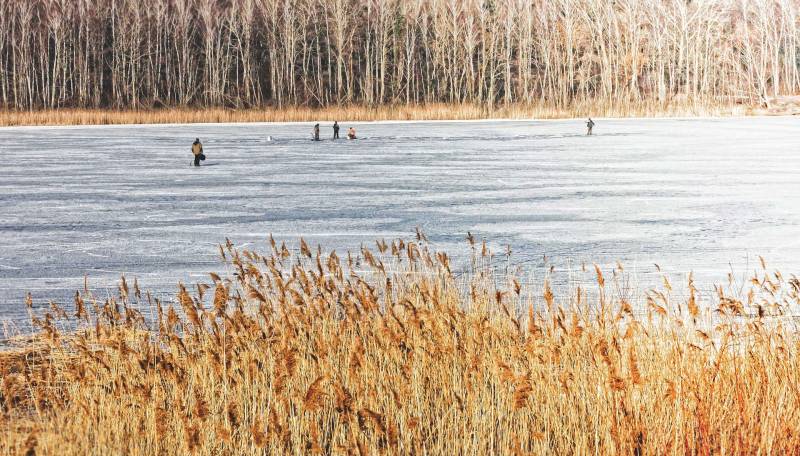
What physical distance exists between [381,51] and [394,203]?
1818 inches

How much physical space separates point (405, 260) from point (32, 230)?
4.52m

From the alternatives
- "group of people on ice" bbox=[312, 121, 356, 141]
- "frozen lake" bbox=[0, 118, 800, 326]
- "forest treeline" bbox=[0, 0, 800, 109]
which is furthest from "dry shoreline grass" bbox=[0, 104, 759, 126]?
"frozen lake" bbox=[0, 118, 800, 326]

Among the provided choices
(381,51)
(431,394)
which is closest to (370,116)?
(381,51)

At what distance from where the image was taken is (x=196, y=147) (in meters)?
17.7

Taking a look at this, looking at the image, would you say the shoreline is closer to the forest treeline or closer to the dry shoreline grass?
the dry shoreline grass

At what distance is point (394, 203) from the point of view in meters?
12.3

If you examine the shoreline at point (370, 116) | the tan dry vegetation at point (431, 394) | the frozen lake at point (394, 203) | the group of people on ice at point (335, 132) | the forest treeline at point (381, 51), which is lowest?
the tan dry vegetation at point (431, 394)

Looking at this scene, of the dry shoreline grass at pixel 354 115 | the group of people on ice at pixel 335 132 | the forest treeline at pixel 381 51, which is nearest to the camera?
the group of people on ice at pixel 335 132

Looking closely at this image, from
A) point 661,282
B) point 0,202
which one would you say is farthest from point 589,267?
point 0,202

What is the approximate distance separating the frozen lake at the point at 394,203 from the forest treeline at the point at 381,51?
27964 mm

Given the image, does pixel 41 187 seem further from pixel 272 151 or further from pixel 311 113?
pixel 311 113

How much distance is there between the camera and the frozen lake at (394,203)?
8.44 metres

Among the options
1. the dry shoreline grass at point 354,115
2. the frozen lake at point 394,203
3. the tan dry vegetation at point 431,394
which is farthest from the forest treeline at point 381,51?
the tan dry vegetation at point 431,394

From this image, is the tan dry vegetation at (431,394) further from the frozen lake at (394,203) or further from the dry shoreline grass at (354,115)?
the dry shoreline grass at (354,115)
